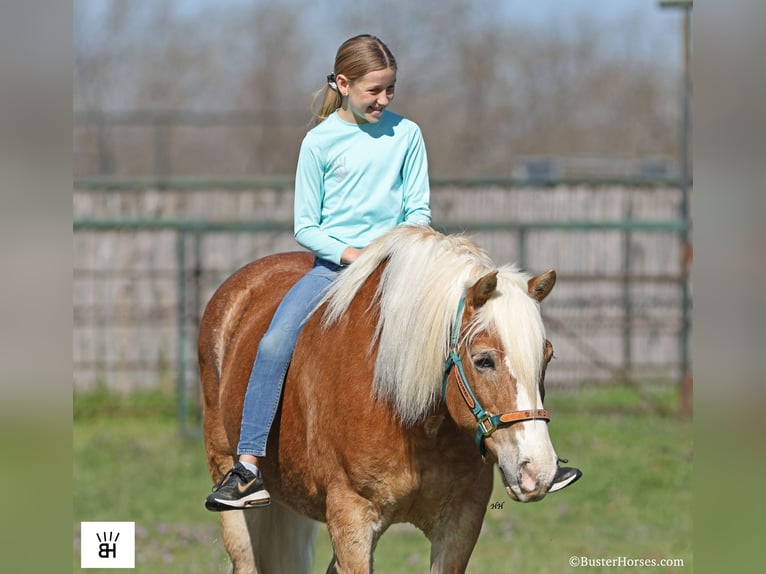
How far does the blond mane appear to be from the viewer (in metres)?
3.50

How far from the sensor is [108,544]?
433 cm

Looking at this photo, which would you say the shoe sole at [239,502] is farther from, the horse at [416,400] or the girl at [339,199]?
the horse at [416,400]

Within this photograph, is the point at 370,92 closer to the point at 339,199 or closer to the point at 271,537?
the point at 339,199

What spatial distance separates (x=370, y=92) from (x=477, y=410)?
4.52 ft

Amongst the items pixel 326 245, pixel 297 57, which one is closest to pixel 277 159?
pixel 297 57

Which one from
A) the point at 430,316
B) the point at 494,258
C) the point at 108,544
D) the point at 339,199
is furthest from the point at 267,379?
the point at 494,258

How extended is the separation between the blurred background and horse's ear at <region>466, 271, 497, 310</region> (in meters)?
1.52

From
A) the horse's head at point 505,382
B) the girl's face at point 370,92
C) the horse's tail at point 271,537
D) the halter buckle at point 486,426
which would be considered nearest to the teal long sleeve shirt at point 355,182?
the girl's face at point 370,92

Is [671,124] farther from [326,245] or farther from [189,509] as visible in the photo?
[326,245]

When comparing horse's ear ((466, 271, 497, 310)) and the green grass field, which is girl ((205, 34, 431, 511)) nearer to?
horse's ear ((466, 271, 497, 310))

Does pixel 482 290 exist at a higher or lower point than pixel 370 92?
lower

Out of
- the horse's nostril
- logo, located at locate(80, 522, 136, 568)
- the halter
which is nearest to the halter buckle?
the halter

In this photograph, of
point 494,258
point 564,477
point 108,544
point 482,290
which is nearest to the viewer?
point 482,290
